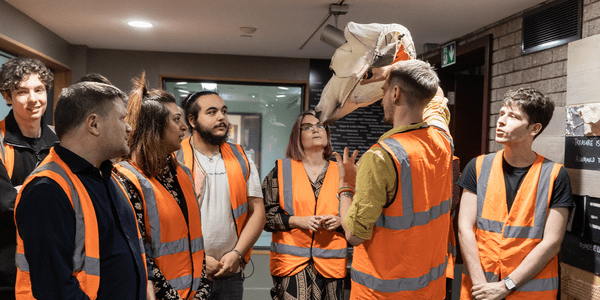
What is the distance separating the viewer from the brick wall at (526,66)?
271 centimetres

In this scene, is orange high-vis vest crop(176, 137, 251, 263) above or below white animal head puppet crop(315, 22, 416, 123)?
below

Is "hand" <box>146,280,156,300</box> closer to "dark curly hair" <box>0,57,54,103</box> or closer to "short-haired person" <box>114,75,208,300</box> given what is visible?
"short-haired person" <box>114,75,208,300</box>

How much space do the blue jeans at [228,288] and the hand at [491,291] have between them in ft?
3.86

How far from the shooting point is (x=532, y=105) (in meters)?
2.05

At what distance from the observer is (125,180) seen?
59.4 inches

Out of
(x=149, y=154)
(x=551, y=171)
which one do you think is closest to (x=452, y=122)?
(x=551, y=171)

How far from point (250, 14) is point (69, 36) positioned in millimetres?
2325

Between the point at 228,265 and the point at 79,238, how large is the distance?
1.09 metres

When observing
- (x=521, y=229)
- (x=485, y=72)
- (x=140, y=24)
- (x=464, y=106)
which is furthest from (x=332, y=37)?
(x=464, y=106)

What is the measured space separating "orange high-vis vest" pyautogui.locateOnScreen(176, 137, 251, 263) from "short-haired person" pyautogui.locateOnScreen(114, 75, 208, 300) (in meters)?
0.43

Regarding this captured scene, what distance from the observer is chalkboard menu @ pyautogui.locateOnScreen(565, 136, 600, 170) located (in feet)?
6.82

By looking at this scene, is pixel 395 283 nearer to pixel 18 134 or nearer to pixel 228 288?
pixel 228 288

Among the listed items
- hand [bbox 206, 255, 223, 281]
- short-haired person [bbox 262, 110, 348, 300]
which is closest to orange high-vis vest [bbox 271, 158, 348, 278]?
short-haired person [bbox 262, 110, 348, 300]

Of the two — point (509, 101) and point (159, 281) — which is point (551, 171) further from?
point (159, 281)
